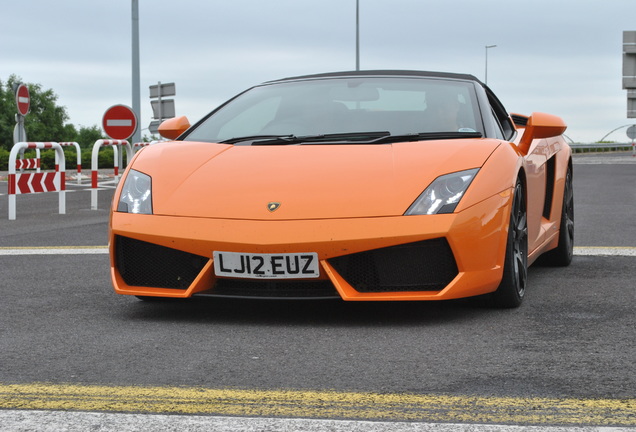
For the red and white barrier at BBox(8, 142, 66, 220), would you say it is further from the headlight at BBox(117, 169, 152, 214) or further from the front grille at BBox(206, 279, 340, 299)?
the front grille at BBox(206, 279, 340, 299)

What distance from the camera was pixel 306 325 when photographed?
187 inches

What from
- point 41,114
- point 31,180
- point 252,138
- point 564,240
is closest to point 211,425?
point 252,138

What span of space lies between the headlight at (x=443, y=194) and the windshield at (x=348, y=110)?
60 cm

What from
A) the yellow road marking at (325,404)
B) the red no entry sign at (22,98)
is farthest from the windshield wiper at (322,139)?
the red no entry sign at (22,98)

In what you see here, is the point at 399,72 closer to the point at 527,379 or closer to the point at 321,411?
the point at 527,379

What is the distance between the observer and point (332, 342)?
4.34m

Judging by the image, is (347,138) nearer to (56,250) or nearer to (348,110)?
(348,110)

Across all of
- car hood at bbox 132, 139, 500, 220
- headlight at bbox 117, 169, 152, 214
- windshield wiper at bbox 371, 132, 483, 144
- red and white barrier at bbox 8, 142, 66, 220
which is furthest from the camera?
red and white barrier at bbox 8, 142, 66, 220

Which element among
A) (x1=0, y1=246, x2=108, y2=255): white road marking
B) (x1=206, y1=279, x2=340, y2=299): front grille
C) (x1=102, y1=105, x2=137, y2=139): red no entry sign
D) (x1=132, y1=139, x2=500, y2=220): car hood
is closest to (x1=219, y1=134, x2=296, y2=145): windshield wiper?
(x1=132, y1=139, x2=500, y2=220): car hood

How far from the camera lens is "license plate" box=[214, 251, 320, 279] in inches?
179

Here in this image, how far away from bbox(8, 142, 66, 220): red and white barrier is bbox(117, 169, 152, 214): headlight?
7.48m

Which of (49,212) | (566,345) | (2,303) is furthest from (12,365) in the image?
(49,212)

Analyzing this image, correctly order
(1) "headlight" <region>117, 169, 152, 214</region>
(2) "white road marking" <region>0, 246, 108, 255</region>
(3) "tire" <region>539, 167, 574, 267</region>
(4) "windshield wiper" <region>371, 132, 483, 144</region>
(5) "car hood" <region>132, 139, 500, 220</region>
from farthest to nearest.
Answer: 1. (2) "white road marking" <region>0, 246, 108, 255</region>
2. (3) "tire" <region>539, 167, 574, 267</region>
3. (4) "windshield wiper" <region>371, 132, 483, 144</region>
4. (1) "headlight" <region>117, 169, 152, 214</region>
5. (5) "car hood" <region>132, 139, 500, 220</region>

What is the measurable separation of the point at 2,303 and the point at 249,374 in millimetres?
2271
